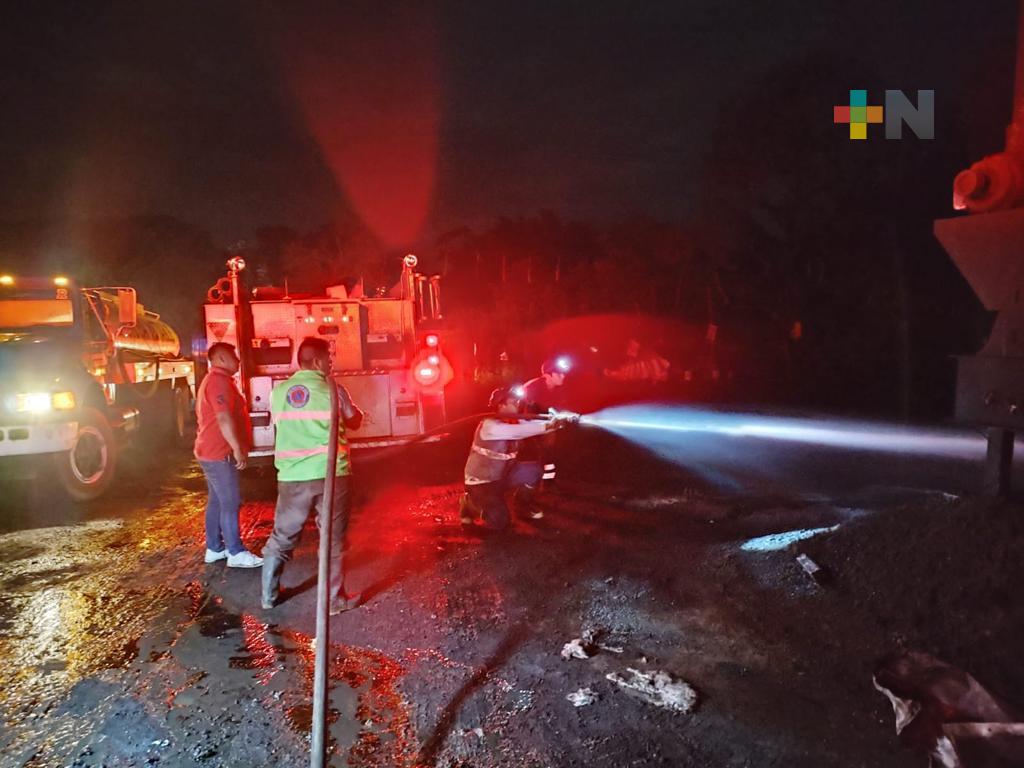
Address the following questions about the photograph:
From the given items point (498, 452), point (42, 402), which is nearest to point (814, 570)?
point (498, 452)

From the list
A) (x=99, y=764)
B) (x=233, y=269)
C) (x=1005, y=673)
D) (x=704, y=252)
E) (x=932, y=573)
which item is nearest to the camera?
(x=99, y=764)

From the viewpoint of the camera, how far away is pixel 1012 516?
4836 millimetres

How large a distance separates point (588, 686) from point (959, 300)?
24.0 meters

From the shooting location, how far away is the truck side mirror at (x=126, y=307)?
12859mm

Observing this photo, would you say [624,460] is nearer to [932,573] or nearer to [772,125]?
[932,573]

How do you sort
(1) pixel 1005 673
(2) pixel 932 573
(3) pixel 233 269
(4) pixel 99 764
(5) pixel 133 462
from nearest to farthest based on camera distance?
(4) pixel 99 764 → (1) pixel 1005 673 → (2) pixel 932 573 → (3) pixel 233 269 → (5) pixel 133 462

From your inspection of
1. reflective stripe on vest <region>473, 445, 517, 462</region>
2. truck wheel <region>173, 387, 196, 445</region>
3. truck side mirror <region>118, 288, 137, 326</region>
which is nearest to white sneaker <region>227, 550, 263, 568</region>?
reflective stripe on vest <region>473, 445, 517, 462</region>

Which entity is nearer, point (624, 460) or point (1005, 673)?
point (1005, 673)

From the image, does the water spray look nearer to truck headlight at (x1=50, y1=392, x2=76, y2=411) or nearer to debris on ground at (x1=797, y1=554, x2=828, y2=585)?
debris on ground at (x1=797, y1=554, x2=828, y2=585)

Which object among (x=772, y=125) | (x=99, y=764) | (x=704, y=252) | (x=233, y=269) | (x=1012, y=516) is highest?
(x=772, y=125)

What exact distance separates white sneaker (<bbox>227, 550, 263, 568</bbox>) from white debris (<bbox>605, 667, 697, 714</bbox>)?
3.29 metres

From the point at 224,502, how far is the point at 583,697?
3.50 metres

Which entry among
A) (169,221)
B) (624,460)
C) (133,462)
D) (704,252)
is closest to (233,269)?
(133,462)

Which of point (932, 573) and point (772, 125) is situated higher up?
point (772, 125)
